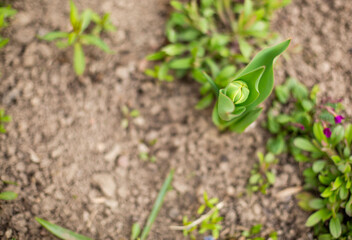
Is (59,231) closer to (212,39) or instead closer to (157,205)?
(157,205)

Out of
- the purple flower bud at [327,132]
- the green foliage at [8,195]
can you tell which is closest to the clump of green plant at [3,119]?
the green foliage at [8,195]

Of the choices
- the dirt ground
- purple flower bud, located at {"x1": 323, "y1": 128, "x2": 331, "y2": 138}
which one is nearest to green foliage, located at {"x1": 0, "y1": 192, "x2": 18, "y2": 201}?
the dirt ground

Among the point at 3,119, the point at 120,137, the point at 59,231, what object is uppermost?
the point at 3,119

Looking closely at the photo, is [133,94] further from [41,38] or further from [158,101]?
[41,38]

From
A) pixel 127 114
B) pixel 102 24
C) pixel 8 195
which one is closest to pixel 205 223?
pixel 127 114

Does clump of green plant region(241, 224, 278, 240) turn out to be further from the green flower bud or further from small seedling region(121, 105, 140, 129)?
small seedling region(121, 105, 140, 129)

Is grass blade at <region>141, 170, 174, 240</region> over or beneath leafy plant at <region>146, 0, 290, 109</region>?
beneath

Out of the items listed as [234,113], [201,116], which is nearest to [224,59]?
[201,116]
